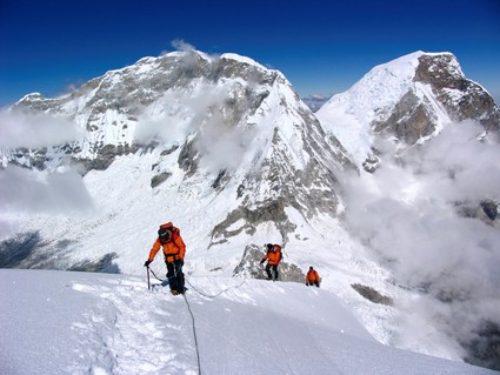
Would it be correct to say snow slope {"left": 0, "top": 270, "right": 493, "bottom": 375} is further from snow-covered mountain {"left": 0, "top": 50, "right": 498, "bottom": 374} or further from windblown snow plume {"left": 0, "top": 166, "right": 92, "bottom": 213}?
windblown snow plume {"left": 0, "top": 166, "right": 92, "bottom": 213}

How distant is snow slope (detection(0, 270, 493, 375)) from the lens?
727 centimetres

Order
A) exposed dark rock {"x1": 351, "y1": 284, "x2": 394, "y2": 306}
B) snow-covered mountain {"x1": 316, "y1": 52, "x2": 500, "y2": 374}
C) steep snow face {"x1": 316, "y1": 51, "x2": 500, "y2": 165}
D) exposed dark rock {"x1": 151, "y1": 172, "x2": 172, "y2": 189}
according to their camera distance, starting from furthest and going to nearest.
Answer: steep snow face {"x1": 316, "y1": 51, "x2": 500, "y2": 165}
exposed dark rock {"x1": 151, "y1": 172, "x2": 172, "y2": 189}
snow-covered mountain {"x1": 316, "y1": 52, "x2": 500, "y2": 374}
exposed dark rock {"x1": 351, "y1": 284, "x2": 394, "y2": 306}

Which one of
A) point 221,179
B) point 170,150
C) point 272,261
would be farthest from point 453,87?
point 272,261

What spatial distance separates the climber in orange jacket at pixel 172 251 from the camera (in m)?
12.3

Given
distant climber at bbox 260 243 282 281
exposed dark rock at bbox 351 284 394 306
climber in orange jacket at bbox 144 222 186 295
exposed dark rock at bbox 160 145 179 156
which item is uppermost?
exposed dark rock at bbox 160 145 179 156

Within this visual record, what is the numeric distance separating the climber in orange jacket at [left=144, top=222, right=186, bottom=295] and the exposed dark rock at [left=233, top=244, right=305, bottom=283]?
34.7 m

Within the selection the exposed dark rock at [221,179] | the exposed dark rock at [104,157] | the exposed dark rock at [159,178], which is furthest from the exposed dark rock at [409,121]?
the exposed dark rock at [104,157]

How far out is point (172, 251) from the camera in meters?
12.6

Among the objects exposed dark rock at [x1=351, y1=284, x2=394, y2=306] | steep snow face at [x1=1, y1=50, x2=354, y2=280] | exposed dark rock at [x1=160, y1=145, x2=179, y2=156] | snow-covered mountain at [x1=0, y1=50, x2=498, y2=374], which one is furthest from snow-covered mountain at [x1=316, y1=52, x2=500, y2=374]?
exposed dark rock at [x1=160, y1=145, x2=179, y2=156]

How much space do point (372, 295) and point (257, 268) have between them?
20.2 m

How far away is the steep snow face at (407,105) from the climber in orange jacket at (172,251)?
4164 inches

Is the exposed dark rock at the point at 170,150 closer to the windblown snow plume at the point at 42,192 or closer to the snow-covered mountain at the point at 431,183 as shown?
the windblown snow plume at the point at 42,192

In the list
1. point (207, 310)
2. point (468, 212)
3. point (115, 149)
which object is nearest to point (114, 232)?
point (115, 149)

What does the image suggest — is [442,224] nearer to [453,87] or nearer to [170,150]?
[453,87]
